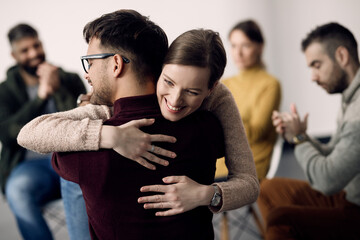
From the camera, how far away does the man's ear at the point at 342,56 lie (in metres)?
1.35

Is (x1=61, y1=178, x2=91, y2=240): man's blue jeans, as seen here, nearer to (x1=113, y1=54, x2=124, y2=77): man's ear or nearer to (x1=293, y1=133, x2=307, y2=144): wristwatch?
(x1=113, y1=54, x2=124, y2=77): man's ear

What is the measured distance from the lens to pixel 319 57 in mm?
1404

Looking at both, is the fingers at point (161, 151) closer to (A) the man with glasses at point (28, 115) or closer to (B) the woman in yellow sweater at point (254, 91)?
(B) the woman in yellow sweater at point (254, 91)

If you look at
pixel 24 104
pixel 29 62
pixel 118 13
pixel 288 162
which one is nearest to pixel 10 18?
pixel 29 62

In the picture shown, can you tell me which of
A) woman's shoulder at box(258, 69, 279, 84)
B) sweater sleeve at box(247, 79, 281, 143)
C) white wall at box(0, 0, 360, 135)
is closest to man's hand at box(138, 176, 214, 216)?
sweater sleeve at box(247, 79, 281, 143)

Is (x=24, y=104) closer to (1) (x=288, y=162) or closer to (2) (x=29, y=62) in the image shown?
(2) (x=29, y=62)

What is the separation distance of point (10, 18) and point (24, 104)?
132 centimetres

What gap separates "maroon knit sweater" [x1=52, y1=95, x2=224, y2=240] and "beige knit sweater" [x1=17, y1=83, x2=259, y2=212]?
0.04m

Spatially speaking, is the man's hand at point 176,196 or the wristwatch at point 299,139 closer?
the man's hand at point 176,196

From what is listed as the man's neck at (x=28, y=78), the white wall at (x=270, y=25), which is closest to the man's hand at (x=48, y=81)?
the man's neck at (x=28, y=78)

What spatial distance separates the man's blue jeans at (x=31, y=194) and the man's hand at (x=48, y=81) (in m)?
0.37

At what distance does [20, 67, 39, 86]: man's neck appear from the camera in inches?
78.4

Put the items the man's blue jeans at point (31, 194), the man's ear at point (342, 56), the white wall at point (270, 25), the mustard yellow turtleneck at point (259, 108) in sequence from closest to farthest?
1. the man's ear at point (342, 56)
2. the man's blue jeans at point (31, 194)
3. the mustard yellow turtleneck at point (259, 108)
4. the white wall at point (270, 25)

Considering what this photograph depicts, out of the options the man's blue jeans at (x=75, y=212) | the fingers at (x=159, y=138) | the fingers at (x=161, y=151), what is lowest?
the man's blue jeans at (x=75, y=212)
